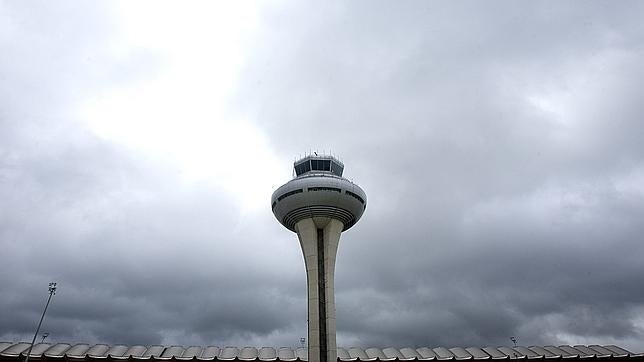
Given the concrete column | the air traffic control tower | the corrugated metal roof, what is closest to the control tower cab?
the air traffic control tower

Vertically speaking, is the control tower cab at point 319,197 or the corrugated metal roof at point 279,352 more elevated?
the control tower cab at point 319,197

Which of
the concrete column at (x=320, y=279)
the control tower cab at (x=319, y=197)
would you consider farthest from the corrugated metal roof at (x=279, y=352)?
the control tower cab at (x=319, y=197)

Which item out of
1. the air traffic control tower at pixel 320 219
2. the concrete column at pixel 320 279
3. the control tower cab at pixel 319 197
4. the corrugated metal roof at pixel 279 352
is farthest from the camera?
the corrugated metal roof at pixel 279 352

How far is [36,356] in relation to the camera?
256ft

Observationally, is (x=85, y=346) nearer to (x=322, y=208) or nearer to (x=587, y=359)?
(x=322, y=208)

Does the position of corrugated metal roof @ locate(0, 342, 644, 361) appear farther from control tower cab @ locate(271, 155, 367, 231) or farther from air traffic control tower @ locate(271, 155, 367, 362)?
control tower cab @ locate(271, 155, 367, 231)

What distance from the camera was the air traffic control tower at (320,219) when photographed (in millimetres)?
63844

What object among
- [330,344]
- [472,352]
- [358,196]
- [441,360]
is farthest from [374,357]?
[358,196]

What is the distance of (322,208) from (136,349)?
46.5m

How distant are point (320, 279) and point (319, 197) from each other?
1263 centimetres

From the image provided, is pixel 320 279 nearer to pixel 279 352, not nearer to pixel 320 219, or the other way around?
pixel 320 219

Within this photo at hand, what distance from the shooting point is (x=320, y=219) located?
71.1 metres

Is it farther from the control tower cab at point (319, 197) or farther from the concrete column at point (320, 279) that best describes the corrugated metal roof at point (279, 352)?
the control tower cab at point (319, 197)

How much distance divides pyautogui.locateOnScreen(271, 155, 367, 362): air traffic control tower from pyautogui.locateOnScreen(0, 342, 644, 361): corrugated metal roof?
72.4ft
